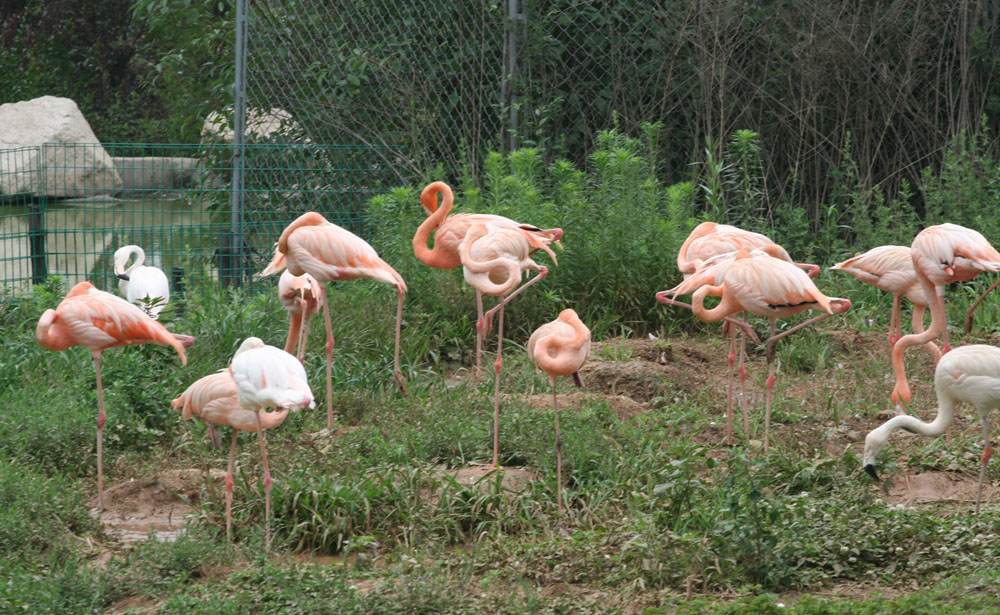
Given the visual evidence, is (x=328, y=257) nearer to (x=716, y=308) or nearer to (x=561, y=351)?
(x=561, y=351)

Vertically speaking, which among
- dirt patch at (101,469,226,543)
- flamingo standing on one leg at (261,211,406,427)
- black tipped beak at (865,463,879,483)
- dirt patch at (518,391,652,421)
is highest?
flamingo standing on one leg at (261,211,406,427)

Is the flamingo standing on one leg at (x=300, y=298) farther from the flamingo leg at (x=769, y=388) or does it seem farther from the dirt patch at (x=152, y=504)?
the flamingo leg at (x=769, y=388)

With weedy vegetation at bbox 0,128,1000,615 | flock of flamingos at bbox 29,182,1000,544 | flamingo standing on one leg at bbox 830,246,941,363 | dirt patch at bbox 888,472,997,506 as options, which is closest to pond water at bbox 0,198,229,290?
weedy vegetation at bbox 0,128,1000,615

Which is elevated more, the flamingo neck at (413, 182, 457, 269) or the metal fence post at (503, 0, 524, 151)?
the metal fence post at (503, 0, 524, 151)

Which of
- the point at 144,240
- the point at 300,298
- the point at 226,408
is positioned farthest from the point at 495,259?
the point at 144,240

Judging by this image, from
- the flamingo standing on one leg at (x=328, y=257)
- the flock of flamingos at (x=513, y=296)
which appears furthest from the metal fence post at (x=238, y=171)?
the flamingo standing on one leg at (x=328, y=257)

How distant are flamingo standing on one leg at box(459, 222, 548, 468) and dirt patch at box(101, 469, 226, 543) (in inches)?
59.5

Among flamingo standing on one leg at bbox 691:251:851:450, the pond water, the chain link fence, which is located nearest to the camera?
flamingo standing on one leg at bbox 691:251:851:450

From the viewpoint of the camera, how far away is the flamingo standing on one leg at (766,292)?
5098mm

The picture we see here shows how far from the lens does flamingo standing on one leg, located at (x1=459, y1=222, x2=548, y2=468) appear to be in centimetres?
559

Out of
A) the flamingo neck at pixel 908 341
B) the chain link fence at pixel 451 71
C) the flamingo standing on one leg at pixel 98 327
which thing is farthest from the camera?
the chain link fence at pixel 451 71

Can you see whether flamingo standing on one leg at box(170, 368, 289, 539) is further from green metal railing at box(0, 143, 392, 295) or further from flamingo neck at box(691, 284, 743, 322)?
green metal railing at box(0, 143, 392, 295)

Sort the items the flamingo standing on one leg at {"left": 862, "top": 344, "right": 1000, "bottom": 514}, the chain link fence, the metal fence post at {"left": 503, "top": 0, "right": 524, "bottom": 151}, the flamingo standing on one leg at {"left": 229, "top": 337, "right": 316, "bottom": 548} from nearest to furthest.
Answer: the flamingo standing on one leg at {"left": 229, "top": 337, "right": 316, "bottom": 548} < the flamingo standing on one leg at {"left": 862, "top": 344, "right": 1000, "bottom": 514} < the metal fence post at {"left": 503, "top": 0, "right": 524, "bottom": 151} < the chain link fence

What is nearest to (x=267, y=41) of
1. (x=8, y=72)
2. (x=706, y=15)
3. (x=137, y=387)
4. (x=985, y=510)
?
(x=706, y=15)
